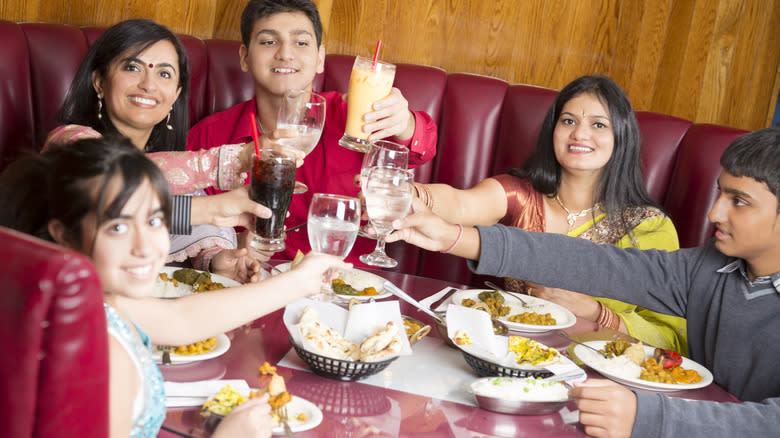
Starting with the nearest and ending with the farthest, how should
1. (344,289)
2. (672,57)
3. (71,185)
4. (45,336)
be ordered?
(45,336) → (71,185) → (344,289) → (672,57)

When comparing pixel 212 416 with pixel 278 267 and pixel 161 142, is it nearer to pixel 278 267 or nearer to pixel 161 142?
pixel 278 267

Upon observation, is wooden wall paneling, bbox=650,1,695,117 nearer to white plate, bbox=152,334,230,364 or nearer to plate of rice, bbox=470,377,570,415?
plate of rice, bbox=470,377,570,415

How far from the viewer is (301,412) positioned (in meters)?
1.12

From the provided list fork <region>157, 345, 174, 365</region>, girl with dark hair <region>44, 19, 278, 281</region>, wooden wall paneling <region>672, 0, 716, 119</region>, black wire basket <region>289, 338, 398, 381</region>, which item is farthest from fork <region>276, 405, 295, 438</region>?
wooden wall paneling <region>672, 0, 716, 119</region>

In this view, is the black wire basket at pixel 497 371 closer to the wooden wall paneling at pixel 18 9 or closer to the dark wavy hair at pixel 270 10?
the dark wavy hair at pixel 270 10

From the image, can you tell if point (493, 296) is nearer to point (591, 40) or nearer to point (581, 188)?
point (581, 188)

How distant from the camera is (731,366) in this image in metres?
1.71

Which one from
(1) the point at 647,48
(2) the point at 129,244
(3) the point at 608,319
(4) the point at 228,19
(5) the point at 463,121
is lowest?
(3) the point at 608,319

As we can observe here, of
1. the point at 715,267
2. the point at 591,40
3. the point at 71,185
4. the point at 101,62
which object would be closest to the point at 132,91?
the point at 101,62

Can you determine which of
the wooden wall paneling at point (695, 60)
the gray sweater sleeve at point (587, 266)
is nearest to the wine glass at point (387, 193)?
the gray sweater sleeve at point (587, 266)

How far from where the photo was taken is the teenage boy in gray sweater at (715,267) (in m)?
1.65

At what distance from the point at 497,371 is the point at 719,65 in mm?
2549

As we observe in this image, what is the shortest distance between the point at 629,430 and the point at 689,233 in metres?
1.71

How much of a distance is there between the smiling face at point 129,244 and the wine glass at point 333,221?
32 centimetres
